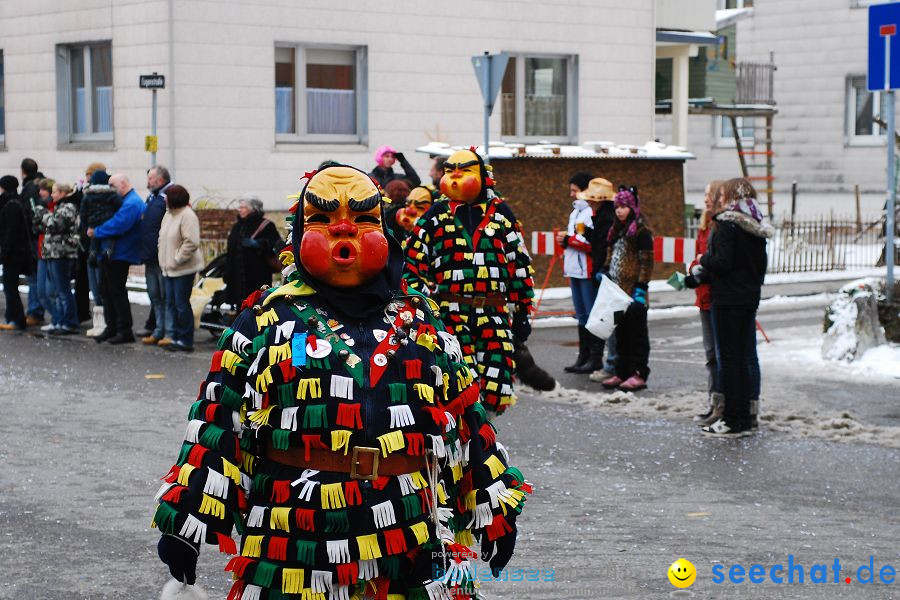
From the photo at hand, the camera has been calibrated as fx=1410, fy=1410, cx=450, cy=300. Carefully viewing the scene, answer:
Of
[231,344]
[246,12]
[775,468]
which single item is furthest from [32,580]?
[246,12]

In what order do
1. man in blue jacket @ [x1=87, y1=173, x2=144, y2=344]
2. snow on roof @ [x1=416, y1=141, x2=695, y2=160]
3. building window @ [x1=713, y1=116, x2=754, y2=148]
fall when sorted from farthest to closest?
building window @ [x1=713, y1=116, x2=754, y2=148]
snow on roof @ [x1=416, y1=141, x2=695, y2=160]
man in blue jacket @ [x1=87, y1=173, x2=144, y2=344]

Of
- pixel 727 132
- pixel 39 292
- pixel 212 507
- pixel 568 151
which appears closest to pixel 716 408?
pixel 212 507

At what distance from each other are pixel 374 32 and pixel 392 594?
19.2 metres

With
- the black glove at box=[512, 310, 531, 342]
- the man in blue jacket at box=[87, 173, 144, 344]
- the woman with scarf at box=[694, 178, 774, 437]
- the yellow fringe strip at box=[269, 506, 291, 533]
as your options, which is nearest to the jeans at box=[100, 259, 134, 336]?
the man in blue jacket at box=[87, 173, 144, 344]

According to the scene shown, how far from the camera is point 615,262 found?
12375 mm

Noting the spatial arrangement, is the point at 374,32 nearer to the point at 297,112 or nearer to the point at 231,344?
the point at 297,112

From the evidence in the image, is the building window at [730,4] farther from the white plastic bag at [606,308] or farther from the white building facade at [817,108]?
the white plastic bag at [606,308]

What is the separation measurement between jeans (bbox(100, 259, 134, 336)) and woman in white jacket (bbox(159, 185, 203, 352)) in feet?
2.05

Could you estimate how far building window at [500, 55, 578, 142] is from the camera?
24875mm

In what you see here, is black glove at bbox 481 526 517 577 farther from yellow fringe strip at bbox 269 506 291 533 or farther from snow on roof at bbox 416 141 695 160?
snow on roof at bbox 416 141 695 160

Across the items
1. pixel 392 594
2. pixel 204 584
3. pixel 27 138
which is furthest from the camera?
pixel 27 138

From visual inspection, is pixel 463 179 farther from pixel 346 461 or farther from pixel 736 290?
pixel 346 461

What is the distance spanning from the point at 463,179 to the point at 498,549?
4928mm

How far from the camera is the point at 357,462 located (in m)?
4.07
